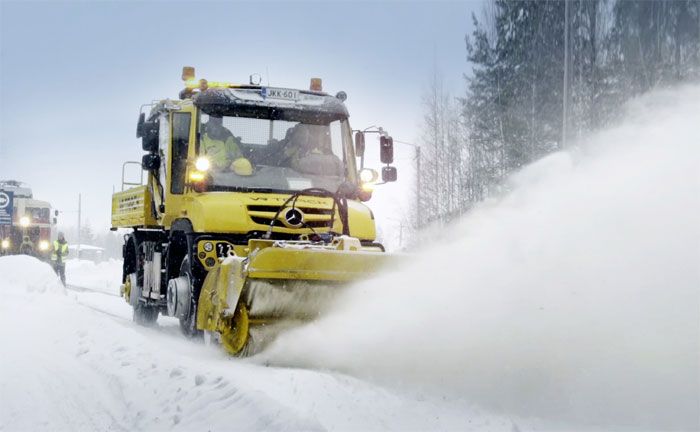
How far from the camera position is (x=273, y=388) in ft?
16.3

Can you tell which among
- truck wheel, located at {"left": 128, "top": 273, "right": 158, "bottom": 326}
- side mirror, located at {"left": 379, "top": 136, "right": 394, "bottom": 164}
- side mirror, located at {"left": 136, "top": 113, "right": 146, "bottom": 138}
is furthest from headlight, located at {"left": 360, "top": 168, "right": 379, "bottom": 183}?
truck wheel, located at {"left": 128, "top": 273, "right": 158, "bottom": 326}

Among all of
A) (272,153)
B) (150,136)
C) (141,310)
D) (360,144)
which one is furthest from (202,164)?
(141,310)

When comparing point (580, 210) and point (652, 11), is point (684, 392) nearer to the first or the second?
point (580, 210)

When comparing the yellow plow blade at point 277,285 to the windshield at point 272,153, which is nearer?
the yellow plow blade at point 277,285

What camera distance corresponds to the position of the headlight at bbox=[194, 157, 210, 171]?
7844mm

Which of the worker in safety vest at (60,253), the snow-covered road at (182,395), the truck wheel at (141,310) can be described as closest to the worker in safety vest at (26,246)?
the worker in safety vest at (60,253)

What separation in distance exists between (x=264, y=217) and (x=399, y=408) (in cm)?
321

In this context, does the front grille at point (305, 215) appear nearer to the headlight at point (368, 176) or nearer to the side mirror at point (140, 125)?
the headlight at point (368, 176)

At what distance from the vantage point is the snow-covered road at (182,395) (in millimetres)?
4395

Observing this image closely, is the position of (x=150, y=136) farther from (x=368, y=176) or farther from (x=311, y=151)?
(x=368, y=176)

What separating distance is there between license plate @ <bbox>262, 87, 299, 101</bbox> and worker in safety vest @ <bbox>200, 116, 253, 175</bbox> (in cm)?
59

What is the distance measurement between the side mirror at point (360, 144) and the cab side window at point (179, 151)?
6.28ft

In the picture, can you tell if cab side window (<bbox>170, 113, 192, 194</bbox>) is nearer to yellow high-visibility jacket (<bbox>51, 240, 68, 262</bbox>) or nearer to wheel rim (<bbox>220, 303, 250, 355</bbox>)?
wheel rim (<bbox>220, 303, 250, 355</bbox>)

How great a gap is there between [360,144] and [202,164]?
186cm
